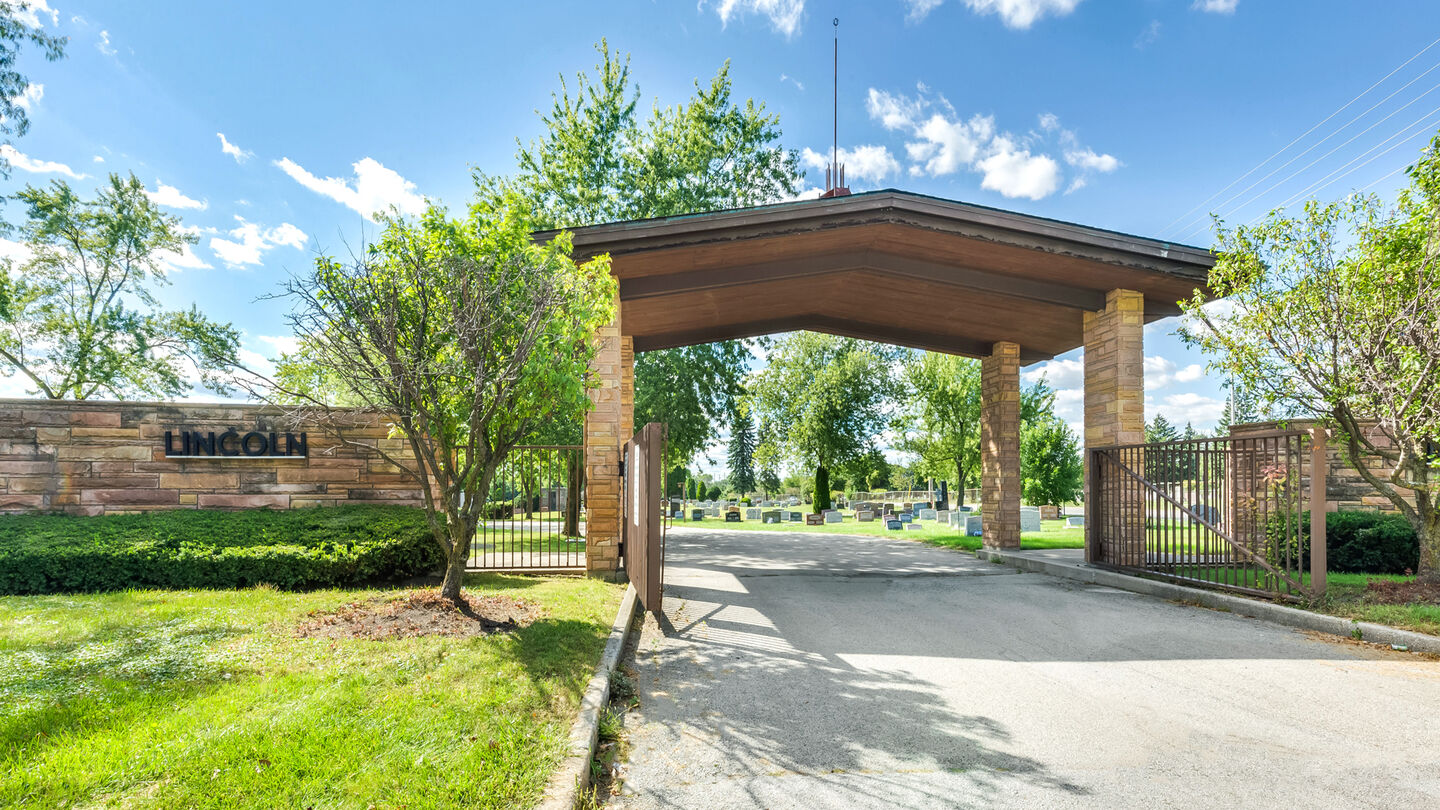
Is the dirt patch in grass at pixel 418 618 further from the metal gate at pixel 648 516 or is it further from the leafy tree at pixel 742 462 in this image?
the leafy tree at pixel 742 462

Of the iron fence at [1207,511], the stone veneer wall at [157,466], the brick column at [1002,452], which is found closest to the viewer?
the iron fence at [1207,511]

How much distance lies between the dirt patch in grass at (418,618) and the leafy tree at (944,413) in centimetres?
2654

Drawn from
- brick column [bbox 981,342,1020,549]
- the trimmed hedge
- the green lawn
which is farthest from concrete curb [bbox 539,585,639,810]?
brick column [bbox 981,342,1020,549]

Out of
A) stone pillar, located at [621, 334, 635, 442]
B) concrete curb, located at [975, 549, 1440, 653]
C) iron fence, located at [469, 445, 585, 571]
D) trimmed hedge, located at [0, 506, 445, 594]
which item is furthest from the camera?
stone pillar, located at [621, 334, 635, 442]

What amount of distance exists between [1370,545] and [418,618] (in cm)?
1307

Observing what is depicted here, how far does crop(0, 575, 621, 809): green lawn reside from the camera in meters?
2.96

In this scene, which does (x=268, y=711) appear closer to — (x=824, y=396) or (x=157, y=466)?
(x=157, y=466)

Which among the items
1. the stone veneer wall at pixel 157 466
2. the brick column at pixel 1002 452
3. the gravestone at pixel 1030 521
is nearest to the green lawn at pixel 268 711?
the stone veneer wall at pixel 157 466

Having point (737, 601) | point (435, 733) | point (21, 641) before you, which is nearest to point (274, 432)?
point (21, 641)

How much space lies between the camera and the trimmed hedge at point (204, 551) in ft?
23.8

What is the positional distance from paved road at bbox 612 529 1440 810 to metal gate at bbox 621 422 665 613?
0.44m

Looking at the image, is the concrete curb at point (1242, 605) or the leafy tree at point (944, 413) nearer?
the concrete curb at point (1242, 605)

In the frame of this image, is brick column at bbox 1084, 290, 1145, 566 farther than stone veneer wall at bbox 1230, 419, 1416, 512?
No

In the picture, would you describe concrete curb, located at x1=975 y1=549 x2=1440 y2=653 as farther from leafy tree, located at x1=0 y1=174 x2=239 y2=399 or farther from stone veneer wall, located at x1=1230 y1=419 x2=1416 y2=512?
leafy tree, located at x1=0 y1=174 x2=239 y2=399
